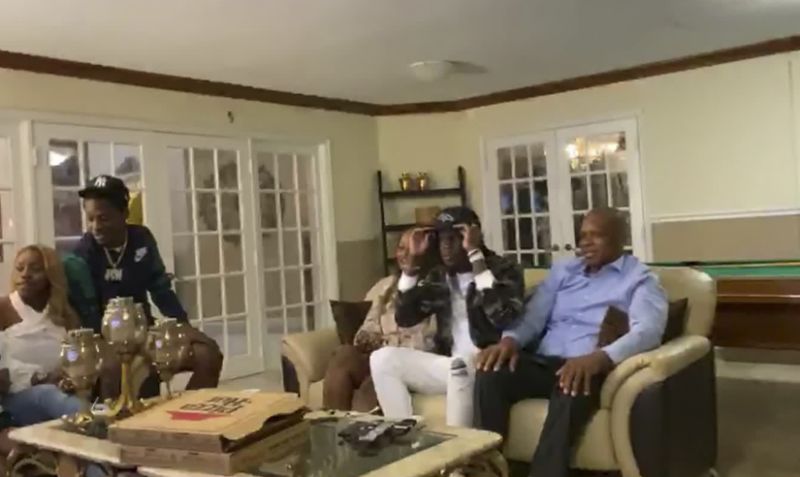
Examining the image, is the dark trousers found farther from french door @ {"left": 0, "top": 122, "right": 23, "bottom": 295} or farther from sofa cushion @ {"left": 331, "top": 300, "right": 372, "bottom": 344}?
french door @ {"left": 0, "top": 122, "right": 23, "bottom": 295}

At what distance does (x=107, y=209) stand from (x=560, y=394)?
1996mm

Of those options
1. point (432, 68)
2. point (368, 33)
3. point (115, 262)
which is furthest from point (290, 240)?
point (115, 262)

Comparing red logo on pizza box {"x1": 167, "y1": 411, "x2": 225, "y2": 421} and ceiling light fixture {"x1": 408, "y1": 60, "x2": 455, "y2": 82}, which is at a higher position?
ceiling light fixture {"x1": 408, "y1": 60, "x2": 455, "y2": 82}

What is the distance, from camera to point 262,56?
200 inches

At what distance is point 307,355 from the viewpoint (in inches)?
148

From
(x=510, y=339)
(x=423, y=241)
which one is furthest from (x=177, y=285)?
(x=510, y=339)

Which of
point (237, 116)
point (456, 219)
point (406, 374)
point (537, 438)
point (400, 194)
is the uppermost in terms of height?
point (237, 116)

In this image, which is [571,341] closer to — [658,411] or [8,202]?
[658,411]

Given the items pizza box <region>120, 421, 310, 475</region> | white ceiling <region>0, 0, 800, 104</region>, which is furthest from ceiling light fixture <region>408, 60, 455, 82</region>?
pizza box <region>120, 421, 310, 475</region>

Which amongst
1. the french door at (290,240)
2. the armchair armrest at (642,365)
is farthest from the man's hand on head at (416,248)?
the french door at (290,240)

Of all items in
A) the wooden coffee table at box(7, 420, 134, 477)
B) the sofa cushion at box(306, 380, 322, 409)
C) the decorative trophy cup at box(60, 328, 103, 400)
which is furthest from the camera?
the sofa cushion at box(306, 380, 322, 409)

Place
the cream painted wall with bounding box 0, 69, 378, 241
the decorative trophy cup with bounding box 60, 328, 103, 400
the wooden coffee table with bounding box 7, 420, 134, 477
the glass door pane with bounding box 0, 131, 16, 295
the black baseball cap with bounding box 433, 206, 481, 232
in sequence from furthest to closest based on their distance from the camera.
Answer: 1. the cream painted wall with bounding box 0, 69, 378, 241
2. the glass door pane with bounding box 0, 131, 16, 295
3. the black baseball cap with bounding box 433, 206, 481, 232
4. the decorative trophy cup with bounding box 60, 328, 103, 400
5. the wooden coffee table with bounding box 7, 420, 134, 477

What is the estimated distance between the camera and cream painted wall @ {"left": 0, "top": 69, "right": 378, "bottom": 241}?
490 cm

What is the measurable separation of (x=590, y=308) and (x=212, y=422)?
172 centimetres
